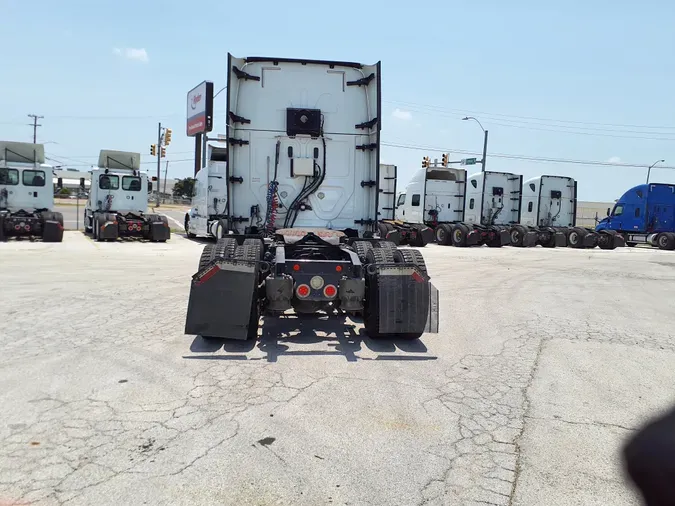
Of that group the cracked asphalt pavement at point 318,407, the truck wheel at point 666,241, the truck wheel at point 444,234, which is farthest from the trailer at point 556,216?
the cracked asphalt pavement at point 318,407

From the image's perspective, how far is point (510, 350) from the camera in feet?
22.0

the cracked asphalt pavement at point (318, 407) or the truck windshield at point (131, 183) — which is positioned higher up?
the truck windshield at point (131, 183)

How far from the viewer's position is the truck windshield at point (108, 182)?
23.0 m

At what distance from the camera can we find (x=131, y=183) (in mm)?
23312

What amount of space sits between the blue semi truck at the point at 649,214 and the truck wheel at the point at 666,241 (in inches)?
2.3

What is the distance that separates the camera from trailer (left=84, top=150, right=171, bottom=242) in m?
22.7

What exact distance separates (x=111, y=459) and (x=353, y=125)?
255 inches

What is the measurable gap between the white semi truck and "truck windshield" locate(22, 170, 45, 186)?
596 inches

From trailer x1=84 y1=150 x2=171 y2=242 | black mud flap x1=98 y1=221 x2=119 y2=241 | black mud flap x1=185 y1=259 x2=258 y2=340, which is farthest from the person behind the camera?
trailer x1=84 y1=150 x2=171 y2=242

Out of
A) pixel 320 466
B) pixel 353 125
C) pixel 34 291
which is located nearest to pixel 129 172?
pixel 34 291

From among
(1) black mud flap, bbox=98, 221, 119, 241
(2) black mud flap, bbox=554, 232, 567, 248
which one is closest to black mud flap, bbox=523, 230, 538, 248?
(2) black mud flap, bbox=554, 232, 567, 248

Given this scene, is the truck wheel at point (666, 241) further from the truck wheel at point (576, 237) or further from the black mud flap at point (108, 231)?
the black mud flap at point (108, 231)

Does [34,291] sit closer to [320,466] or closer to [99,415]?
[99,415]

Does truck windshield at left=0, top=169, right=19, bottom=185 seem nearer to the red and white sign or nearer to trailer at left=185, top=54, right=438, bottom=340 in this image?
trailer at left=185, top=54, right=438, bottom=340
